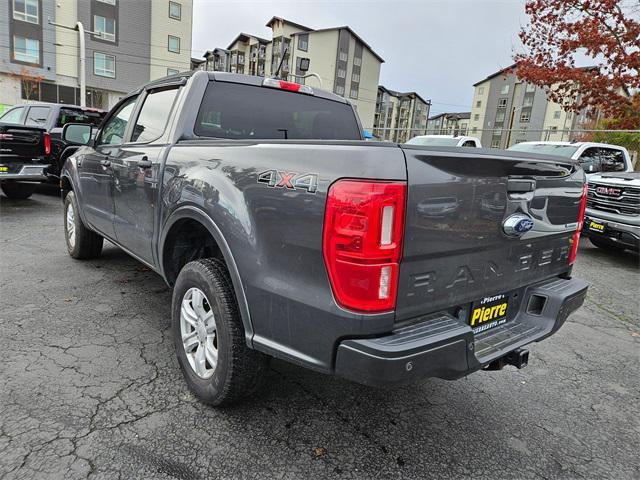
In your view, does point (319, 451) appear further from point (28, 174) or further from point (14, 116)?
point (14, 116)

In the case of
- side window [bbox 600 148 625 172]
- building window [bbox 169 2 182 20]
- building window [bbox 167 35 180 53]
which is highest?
building window [bbox 169 2 182 20]

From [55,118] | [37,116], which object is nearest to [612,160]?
[55,118]

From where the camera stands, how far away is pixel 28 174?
8125 mm

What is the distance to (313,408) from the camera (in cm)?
270

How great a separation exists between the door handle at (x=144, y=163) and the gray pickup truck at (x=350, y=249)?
0.07ft

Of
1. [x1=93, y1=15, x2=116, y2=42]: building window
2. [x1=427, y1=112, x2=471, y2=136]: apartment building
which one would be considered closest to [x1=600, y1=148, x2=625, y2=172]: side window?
[x1=93, y1=15, x2=116, y2=42]: building window

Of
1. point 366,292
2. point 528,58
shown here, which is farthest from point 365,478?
point 528,58

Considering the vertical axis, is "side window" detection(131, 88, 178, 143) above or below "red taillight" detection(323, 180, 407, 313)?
above

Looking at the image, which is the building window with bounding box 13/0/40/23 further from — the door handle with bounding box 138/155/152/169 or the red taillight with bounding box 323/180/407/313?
the red taillight with bounding box 323/180/407/313

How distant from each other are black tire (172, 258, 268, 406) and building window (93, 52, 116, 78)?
133 feet

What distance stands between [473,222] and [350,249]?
66cm

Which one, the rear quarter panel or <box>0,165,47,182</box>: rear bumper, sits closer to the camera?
the rear quarter panel

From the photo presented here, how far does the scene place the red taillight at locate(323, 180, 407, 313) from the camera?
5.85ft

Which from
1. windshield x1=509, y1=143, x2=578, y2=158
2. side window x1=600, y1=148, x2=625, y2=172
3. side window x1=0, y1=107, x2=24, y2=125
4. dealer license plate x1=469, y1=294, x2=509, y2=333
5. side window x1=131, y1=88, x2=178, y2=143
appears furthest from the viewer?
side window x1=0, y1=107, x2=24, y2=125
